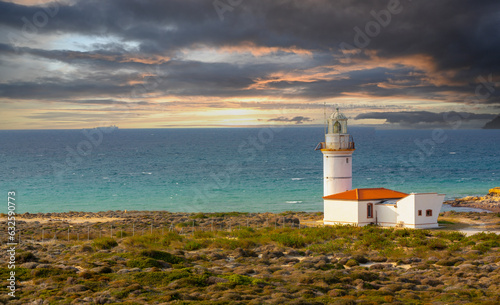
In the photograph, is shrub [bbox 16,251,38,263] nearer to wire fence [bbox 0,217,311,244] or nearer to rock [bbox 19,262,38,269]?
rock [bbox 19,262,38,269]

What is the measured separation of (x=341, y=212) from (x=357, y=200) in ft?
4.34

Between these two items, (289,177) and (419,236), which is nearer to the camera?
(419,236)

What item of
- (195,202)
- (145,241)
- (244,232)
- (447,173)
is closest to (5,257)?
(145,241)

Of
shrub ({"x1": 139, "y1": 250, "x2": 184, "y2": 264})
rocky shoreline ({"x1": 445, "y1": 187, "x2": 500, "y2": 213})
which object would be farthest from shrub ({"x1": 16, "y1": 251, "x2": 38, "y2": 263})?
rocky shoreline ({"x1": 445, "y1": 187, "x2": 500, "y2": 213})

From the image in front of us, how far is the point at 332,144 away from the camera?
2888 cm

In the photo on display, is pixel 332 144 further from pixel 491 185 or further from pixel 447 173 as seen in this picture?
pixel 447 173

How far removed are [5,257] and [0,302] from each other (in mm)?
6741

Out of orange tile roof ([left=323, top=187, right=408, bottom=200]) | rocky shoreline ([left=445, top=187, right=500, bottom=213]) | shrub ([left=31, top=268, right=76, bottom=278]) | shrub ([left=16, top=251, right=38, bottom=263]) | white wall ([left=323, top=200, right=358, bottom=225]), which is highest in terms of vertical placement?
orange tile roof ([left=323, top=187, right=408, bottom=200])

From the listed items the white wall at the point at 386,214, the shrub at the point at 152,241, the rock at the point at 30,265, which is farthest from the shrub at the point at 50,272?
the white wall at the point at 386,214

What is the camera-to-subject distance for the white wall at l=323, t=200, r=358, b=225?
26234 mm

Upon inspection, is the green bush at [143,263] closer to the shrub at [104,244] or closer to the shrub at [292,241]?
the shrub at [104,244]

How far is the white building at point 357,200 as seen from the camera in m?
25.2

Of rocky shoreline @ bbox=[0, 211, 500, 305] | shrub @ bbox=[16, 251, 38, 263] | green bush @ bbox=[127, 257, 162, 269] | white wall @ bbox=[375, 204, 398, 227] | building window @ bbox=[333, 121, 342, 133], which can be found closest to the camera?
rocky shoreline @ bbox=[0, 211, 500, 305]

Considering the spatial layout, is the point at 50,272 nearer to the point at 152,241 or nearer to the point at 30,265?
the point at 30,265
